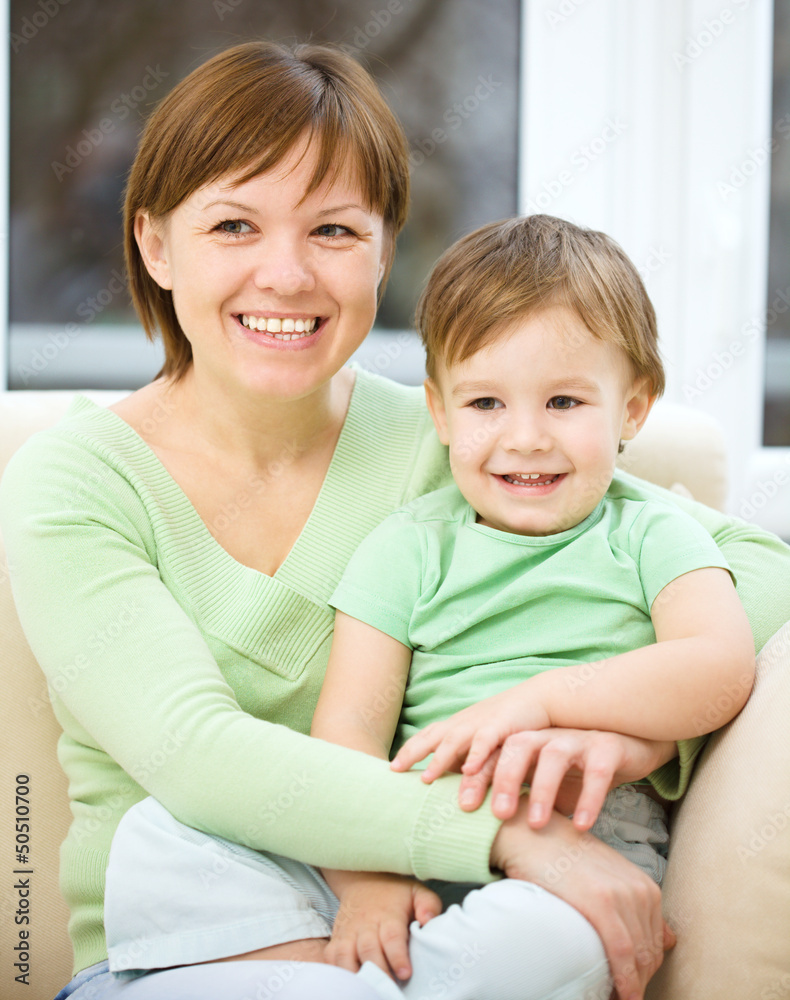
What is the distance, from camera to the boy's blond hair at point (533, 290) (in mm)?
1168

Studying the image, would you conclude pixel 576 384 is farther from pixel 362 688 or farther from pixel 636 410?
pixel 362 688

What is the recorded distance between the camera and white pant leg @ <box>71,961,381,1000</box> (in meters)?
0.86

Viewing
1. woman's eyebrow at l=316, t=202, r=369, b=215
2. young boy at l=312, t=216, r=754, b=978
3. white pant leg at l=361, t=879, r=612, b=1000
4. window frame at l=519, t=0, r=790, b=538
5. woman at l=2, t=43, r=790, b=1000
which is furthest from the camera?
window frame at l=519, t=0, r=790, b=538

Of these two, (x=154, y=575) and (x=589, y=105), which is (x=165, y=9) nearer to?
(x=589, y=105)

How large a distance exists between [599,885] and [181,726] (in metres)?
0.45

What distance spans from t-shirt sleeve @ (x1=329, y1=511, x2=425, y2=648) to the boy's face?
0.11 meters

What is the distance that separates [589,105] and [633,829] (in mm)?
2040

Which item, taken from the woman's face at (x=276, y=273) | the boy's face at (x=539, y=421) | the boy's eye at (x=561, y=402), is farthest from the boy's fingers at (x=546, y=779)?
the woman's face at (x=276, y=273)

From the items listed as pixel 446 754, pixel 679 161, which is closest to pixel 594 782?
pixel 446 754

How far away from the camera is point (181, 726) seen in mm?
984

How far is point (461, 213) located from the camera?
2.61m

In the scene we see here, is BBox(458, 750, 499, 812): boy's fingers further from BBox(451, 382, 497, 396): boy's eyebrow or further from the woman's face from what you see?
the woman's face

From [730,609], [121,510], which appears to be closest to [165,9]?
[121,510]

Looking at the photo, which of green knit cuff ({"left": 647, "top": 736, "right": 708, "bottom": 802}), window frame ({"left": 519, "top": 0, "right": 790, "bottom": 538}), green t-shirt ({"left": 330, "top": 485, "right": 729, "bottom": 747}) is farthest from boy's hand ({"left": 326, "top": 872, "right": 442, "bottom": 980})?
window frame ({"left": 519, "top": 0, "right": 790, "bottom": 538})
